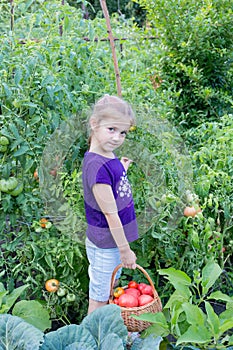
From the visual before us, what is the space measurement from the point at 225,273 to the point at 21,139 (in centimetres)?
139

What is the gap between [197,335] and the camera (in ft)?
5.98

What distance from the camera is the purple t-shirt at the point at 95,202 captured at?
2023 mm

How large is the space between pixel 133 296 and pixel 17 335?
0.57m

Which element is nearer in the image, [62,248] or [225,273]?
[62,248]

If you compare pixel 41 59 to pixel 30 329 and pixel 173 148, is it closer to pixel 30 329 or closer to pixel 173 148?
pixel 173 148

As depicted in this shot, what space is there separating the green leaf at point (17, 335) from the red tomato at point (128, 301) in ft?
1.41

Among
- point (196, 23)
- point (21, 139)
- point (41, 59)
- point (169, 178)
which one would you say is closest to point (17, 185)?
point (21, 139)

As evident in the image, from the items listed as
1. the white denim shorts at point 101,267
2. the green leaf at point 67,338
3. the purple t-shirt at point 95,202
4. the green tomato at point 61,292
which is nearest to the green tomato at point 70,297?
the green tomato at point 61,292

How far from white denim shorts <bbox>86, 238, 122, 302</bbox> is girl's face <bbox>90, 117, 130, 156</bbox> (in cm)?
47

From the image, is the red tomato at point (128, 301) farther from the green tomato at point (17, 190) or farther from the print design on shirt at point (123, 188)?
the green tomato at point (17, 190)

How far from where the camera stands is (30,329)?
185 cm

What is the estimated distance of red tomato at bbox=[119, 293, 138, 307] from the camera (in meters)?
2.15

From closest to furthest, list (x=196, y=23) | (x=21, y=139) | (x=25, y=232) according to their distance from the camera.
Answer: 1. (x=21, y=139)
2. (x=25, y=232)
3. (x=196, y=23)

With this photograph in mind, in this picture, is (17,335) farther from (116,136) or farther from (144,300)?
(116,136)
